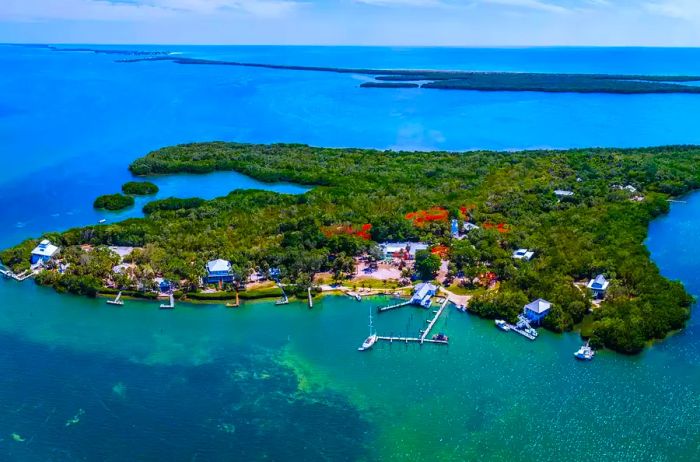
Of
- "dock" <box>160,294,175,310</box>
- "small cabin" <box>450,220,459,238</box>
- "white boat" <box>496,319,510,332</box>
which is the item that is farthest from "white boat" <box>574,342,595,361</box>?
"dock" <box>160,294,175,310</box>

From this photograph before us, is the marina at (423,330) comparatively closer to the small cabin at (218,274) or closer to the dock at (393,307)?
the dock at (393,307)

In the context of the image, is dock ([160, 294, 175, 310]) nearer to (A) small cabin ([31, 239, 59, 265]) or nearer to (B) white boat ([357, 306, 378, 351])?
(A) small cabin ([31, 239, 59, 265])

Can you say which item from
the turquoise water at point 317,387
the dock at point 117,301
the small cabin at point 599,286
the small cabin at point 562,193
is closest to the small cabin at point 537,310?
the turquoise water at point 317,387

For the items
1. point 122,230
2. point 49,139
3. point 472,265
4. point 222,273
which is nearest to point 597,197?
point 472,265

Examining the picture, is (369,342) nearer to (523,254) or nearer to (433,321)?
(433,321)

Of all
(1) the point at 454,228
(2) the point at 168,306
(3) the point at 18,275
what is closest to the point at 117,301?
(2) the point at 168,306

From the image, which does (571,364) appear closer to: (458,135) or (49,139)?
(458,135)
